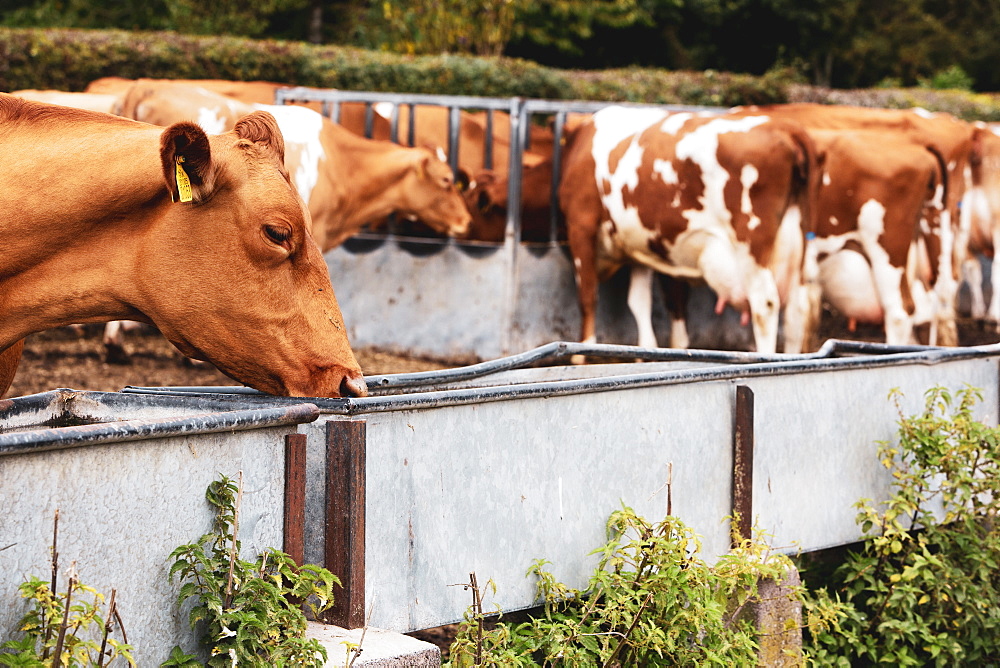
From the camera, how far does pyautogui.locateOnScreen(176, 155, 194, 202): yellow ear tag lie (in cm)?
329

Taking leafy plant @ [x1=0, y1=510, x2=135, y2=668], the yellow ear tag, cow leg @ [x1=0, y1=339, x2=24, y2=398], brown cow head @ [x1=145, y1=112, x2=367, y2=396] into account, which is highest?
the yellow ear tag

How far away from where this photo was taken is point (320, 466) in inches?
116

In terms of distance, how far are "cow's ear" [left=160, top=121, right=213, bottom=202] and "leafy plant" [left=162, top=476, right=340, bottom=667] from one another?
1.01 metres

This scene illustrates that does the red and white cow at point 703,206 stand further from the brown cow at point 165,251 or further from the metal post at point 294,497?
the metal post at point 294,497

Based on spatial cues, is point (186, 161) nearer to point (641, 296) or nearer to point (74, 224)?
point (74, 224)

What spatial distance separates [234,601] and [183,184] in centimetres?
129

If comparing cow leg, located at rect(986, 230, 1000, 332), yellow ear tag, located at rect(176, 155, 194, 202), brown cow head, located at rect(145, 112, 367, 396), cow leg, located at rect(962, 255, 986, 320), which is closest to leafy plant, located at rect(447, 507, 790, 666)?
brown cow head, located at rect(145, 112, 367, 396)

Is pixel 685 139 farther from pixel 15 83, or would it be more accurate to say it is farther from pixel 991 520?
pixel 15 83

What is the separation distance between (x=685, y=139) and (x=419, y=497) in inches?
224

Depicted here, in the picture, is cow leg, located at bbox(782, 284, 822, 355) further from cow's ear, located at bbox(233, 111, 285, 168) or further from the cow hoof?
cow's ear, located at bbox(233, 111, 285, 168)

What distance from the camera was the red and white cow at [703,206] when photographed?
26.1 feet

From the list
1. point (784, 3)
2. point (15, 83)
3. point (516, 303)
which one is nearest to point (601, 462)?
point (516, 303)

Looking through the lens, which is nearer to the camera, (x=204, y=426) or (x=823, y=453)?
(x=204, y=426)

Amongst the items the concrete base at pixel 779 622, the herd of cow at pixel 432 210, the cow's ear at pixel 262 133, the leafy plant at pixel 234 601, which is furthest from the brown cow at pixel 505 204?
the leafy plant at pixel 234 601
